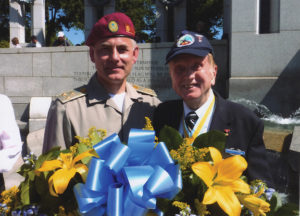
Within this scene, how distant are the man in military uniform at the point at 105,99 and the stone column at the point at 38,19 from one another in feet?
52.4

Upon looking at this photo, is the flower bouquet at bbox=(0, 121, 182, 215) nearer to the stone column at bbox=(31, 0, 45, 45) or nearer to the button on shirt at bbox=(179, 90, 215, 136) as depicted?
the button on shirt at bbox=(179, 90, 215, 136)

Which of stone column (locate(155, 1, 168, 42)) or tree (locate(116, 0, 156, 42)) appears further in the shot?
tree (locate(116, 0, 156, 42))

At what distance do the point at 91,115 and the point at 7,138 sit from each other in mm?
688

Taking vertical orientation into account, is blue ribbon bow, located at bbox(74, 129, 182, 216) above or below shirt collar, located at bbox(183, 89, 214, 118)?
below

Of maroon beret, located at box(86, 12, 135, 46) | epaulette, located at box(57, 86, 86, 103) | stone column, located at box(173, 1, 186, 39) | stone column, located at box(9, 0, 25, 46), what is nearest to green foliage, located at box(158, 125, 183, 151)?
maroon beret, located at box(86, 12, 135, 46)

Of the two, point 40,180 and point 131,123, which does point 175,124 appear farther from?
point 40,180

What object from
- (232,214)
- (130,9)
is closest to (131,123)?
(232,214)

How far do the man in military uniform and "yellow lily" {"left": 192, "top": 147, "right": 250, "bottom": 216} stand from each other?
4.60 feet

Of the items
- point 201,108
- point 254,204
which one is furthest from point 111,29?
point 254,204

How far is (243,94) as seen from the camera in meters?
9.07

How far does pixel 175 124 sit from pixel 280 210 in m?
1.07

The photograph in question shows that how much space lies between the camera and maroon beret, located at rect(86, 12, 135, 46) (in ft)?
7.21

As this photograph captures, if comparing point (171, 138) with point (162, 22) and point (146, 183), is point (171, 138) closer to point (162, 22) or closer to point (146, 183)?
point (146, 183)

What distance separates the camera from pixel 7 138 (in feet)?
7.49
